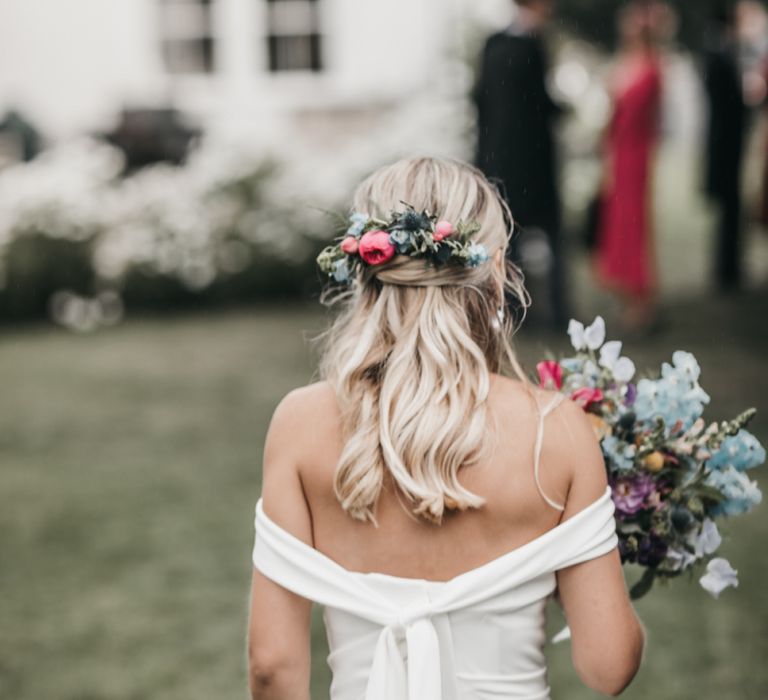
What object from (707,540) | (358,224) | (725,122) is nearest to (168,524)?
(707,540)

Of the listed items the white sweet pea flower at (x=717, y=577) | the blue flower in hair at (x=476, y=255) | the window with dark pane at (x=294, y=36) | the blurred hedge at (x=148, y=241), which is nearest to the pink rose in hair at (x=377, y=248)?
the blue flower in hair at (x=476, y=255)

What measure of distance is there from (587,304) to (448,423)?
8259 mm

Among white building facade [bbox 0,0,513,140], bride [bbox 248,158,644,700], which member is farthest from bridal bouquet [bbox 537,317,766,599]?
white building facade [bbox 0,0,513,140]

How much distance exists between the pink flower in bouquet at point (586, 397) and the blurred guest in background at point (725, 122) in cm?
824

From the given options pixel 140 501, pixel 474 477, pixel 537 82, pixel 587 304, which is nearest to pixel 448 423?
pixel 474 477

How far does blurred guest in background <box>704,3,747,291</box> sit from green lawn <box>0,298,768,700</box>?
116 cm

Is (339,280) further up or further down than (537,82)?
further up

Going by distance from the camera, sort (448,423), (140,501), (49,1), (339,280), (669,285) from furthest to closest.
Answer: (49,1), (669,285), (140,501), (339,280), (448,423)

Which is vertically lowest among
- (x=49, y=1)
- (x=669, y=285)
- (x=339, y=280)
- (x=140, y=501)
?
(x=669, y=285)

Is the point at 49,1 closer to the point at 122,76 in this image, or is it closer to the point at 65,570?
the point at 122,76

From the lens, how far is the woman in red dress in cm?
827

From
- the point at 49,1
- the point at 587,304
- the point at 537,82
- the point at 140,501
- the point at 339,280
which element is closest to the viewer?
the point at 339,280

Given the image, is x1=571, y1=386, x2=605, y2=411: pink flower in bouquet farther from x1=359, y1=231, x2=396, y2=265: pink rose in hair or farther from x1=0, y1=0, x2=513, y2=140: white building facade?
x1=0, y1=0, x2=513, y2=140: white building facade

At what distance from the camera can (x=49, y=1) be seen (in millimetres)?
14930
